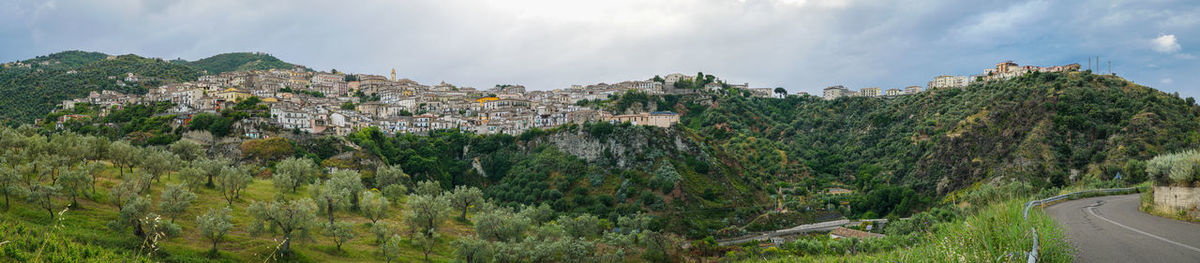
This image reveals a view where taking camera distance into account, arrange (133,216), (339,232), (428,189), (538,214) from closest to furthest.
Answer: (133,216) → (339,232) → (538,214) → (428,189)

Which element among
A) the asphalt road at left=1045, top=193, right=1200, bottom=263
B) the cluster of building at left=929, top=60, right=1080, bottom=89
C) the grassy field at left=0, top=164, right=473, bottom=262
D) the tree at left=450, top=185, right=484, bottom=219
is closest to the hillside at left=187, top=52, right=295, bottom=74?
the tree at left=450, top=185, right=484, bottom=219

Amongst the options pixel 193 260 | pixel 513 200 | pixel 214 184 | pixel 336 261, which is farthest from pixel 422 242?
pixel 513 200

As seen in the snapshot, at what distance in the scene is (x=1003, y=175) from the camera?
49.9 metres

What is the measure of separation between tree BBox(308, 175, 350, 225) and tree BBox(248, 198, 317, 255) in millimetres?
5754

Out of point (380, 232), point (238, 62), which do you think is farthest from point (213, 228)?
point (238, 62)

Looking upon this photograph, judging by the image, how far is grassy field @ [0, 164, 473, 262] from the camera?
2520 centimetres

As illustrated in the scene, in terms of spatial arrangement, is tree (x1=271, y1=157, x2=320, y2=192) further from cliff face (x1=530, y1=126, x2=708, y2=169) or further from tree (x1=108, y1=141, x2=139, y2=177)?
cliff face (x1=530, y1=126, x2=708, y2=169)

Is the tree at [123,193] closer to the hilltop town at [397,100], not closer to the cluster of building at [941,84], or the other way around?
the hilltop town at [397,100]

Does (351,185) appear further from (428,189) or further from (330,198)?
(428,189)

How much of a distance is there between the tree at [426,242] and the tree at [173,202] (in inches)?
481

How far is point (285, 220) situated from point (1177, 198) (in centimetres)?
3350

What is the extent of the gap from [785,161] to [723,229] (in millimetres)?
31921

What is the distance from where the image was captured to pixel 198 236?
96.3ft

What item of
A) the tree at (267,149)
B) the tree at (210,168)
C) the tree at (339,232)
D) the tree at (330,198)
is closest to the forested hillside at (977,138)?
the tree at (339,232)
